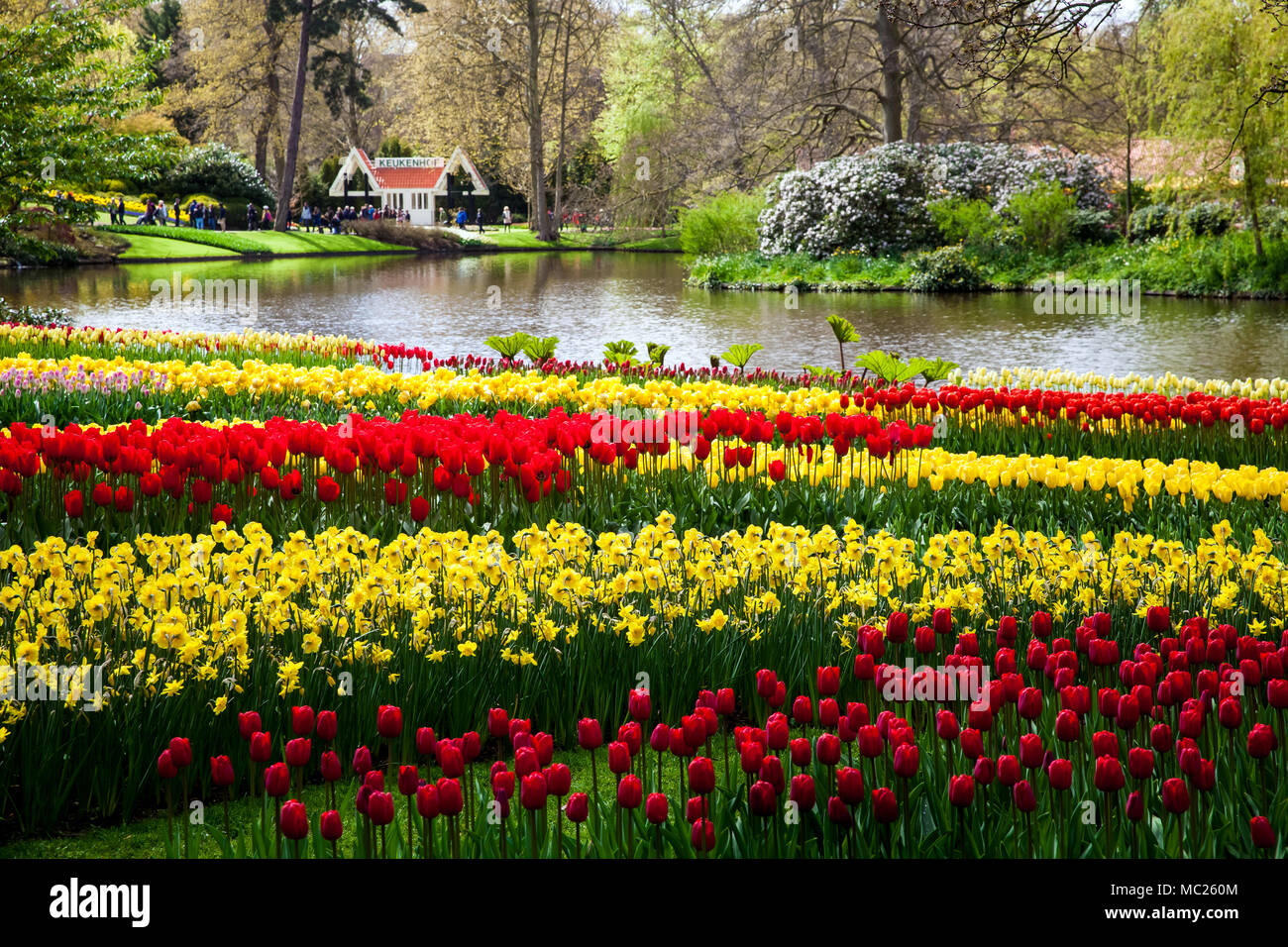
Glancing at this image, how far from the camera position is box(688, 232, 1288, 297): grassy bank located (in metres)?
25.6

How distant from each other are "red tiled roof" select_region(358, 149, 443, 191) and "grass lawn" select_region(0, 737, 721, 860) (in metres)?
57.2

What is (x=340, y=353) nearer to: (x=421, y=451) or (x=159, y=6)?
(x=421, y=451)

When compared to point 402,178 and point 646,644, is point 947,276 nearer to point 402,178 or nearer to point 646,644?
point 646,644

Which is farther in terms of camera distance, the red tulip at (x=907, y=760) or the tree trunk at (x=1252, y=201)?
the tree trunk at (x=1252, y=201)

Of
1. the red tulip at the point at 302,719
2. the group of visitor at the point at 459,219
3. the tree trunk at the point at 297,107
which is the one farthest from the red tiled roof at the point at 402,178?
the red tulip at the point at 302,719

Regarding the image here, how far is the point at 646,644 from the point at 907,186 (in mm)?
29898

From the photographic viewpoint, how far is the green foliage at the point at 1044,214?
96.3 feet

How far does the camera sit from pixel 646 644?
3695mm

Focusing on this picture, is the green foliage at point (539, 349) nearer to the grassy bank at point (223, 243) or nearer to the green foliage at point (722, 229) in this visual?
the green foliage at point (722, 229)

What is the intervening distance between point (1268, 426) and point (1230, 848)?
5.55 m

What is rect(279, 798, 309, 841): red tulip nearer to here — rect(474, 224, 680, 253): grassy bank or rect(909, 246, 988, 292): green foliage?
rect(909, 246, 988, 292): green foliage

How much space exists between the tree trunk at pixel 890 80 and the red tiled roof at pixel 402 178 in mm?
29842

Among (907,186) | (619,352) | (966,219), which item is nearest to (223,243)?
(907,186)

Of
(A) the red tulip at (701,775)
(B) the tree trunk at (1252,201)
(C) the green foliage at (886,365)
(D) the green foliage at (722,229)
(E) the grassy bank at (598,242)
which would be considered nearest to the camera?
(A) the red tulip at (701,775)
